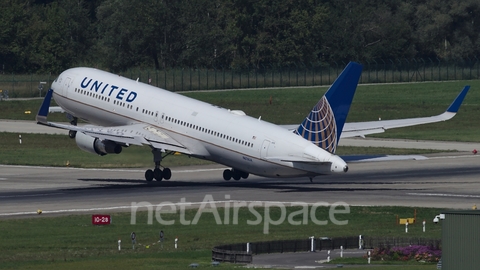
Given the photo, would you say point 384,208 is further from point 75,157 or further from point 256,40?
point 256,40

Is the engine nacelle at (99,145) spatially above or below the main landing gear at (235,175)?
above

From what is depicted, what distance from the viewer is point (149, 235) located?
52312 mm

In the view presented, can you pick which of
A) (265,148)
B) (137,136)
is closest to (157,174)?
(137,136)

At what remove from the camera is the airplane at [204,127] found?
210 ft

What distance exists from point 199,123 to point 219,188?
4.09m

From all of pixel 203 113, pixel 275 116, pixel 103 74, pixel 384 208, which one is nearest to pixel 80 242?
pixel 384 208

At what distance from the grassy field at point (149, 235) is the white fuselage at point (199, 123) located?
4724mm

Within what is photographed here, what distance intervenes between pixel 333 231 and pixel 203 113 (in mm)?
19499

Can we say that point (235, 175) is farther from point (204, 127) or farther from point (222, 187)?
point (204, 127)

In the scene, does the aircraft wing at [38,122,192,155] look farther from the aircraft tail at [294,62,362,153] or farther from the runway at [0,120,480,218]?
the aircraft tail at [294,62,362,153]

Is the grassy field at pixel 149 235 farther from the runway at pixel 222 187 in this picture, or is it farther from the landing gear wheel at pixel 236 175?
the landing gear wheel at pixel 236 175

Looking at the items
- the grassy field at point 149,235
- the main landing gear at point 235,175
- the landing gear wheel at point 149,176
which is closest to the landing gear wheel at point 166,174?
the landing gear wheel at point 149,176

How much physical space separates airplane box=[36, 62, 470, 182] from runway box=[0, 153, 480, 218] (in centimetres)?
182

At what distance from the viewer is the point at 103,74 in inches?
3049
